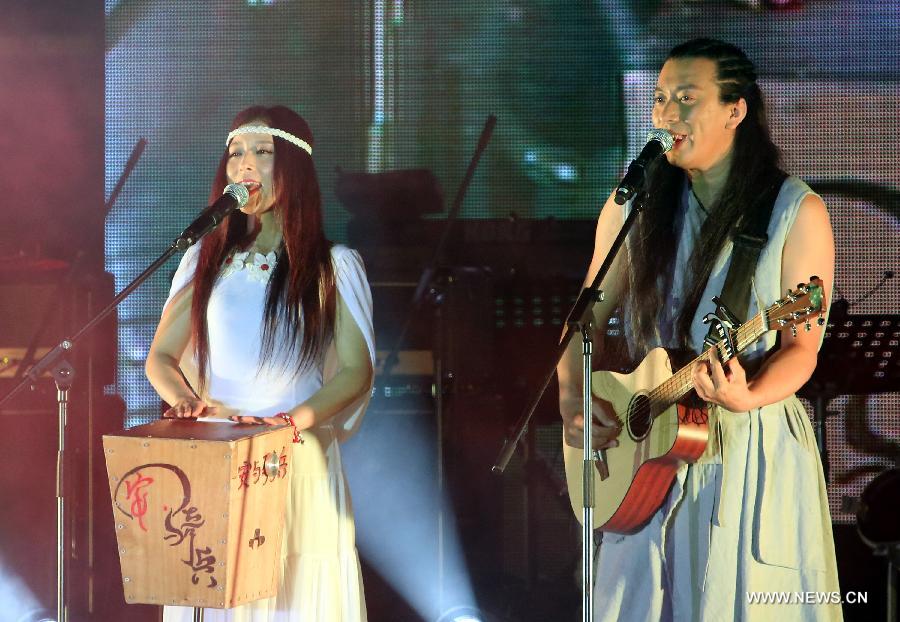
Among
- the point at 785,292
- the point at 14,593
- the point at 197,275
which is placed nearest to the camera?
the point at 785,292

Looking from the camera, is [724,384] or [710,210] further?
[710,210]

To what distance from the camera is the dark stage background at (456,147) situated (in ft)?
15.6

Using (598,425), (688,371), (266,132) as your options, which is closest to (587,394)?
(688,371)

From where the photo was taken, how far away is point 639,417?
300 centimetres

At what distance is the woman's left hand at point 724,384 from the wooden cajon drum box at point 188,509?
1.04m

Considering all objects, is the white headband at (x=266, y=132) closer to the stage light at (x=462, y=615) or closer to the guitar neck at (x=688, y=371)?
the guitar neck at (x=688, y=371)

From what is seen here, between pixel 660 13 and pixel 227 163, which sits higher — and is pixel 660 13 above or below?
above

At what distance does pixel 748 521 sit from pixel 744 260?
64cm

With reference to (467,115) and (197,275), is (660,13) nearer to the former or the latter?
(467,115)

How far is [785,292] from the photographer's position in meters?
2.70

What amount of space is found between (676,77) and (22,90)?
11.1 feet

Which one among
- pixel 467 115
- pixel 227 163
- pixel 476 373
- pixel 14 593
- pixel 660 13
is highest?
pixel 660 13

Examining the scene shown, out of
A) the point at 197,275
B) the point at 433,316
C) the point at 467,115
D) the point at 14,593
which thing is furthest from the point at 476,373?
the point at 14,593

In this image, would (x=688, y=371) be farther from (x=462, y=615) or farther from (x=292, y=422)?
(x=462, y=615)
